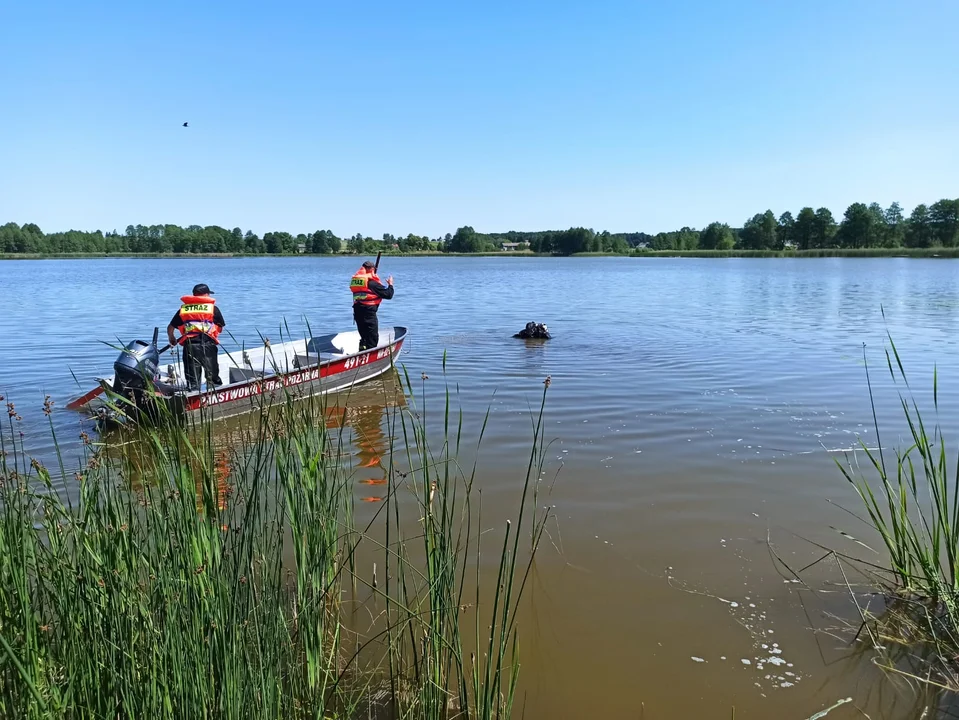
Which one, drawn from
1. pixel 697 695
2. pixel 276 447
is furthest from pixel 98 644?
pixel 697 695

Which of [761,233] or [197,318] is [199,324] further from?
[761,233]

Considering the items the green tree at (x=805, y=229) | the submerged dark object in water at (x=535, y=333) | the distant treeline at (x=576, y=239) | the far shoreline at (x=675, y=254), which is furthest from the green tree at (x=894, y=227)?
the submerged dark object in water at (x=535, y=333)

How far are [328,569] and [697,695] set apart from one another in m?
1.79

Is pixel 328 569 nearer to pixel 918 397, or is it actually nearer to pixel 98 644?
pixel 98 644

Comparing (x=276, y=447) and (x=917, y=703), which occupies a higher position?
(x=276, y=447)

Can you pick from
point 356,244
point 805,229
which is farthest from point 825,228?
point 356,244

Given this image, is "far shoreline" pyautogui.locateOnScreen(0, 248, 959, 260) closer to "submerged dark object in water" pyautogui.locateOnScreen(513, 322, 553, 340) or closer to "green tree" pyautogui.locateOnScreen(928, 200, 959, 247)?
"green tree" pyautogui.locateOnScreen(928, 200, 959, 247)

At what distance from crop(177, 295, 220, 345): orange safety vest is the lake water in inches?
74.4

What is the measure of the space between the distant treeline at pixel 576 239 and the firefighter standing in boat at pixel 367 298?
6881cm

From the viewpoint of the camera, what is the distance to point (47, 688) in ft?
6.86

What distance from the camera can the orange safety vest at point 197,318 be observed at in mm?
7773

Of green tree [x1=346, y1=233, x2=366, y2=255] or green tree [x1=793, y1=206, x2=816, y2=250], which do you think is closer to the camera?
green tree [x1=793, y1=206, x2=816, y2=250]

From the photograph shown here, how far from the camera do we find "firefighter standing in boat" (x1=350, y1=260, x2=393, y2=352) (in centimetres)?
1090

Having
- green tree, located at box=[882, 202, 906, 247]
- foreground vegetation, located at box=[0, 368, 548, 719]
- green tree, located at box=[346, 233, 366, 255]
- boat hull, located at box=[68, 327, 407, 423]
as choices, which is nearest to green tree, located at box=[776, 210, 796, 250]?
green tree, located at box=[882, 202, 906, 247]
